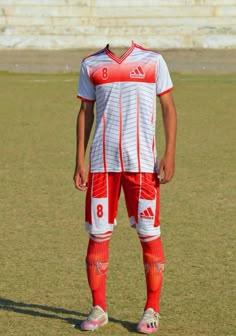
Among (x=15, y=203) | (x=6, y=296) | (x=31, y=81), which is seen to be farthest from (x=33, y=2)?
(x=6, y=296)

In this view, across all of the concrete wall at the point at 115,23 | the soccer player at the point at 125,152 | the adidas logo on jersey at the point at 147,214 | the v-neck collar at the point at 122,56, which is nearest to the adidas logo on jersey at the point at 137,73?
the soccer player at the point at 125,152

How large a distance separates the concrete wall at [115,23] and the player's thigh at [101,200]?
835 inches

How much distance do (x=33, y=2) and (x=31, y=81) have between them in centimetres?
766

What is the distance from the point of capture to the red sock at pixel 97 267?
249 inches

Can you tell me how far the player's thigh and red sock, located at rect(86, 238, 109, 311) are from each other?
118mm

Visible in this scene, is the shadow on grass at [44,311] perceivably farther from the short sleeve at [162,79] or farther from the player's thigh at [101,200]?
the short sleeve at [162,79]

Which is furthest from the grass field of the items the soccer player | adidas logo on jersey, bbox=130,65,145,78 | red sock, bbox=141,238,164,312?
adidas logo on jersey, bbox=130,65,145,78

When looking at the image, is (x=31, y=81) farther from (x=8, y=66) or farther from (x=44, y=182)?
(x=44, y=182)

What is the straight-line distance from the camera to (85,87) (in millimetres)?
6184

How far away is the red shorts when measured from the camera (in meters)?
6.17

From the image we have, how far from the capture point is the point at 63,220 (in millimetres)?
9500

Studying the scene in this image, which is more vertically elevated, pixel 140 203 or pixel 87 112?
pixel 87 112

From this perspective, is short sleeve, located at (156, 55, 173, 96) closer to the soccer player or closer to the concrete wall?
the soccer player

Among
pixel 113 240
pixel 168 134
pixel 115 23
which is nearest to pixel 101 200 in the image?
pixel 168 134
